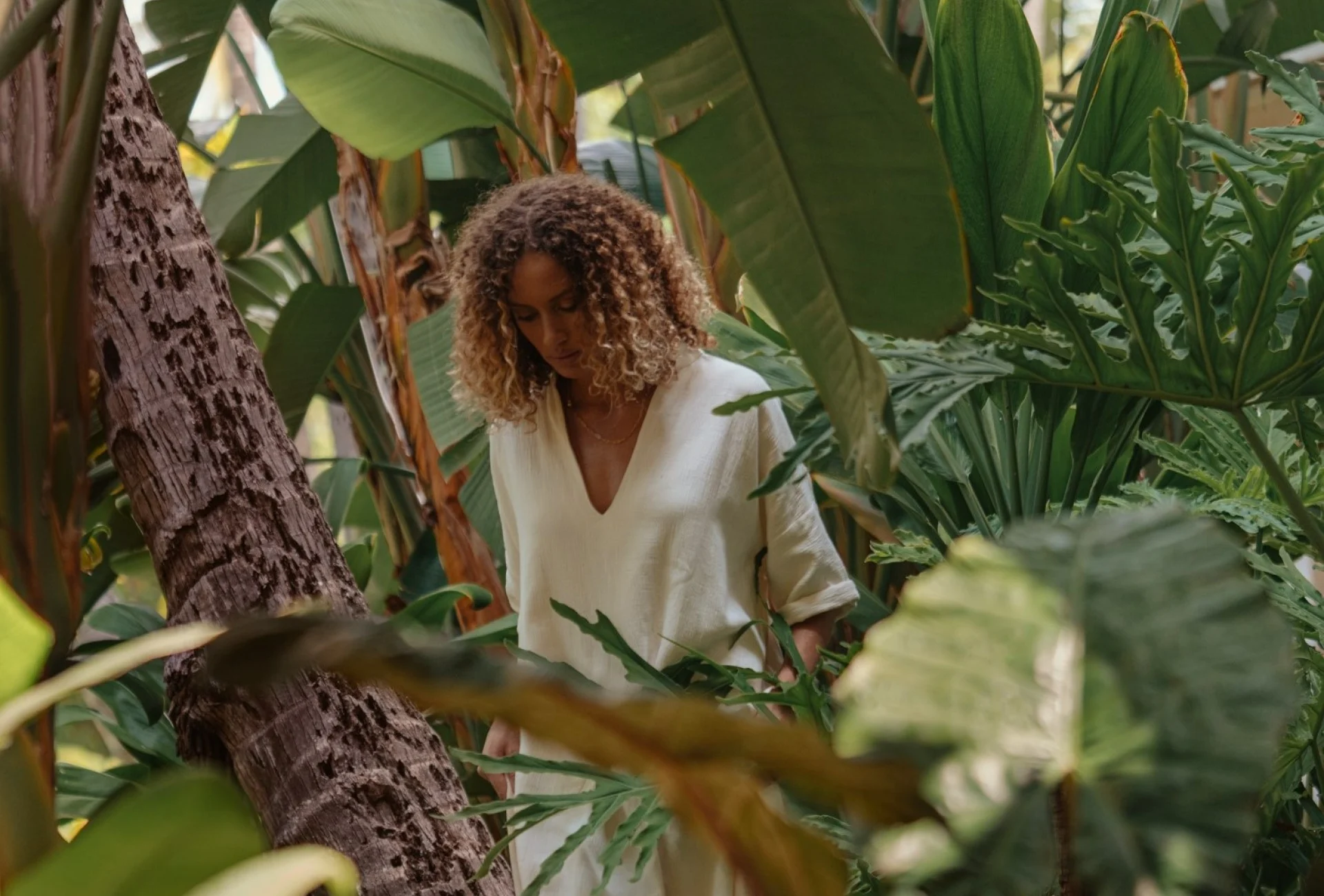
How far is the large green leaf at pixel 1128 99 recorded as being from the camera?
2.81 ft

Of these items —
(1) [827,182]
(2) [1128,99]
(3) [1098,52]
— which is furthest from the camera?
(3) [1098,52]

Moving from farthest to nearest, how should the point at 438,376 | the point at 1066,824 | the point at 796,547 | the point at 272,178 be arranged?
the point at 272,178 → the point at 438,376 → the point at 796,547 → the point at 1066,824

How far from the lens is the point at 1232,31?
1703mm

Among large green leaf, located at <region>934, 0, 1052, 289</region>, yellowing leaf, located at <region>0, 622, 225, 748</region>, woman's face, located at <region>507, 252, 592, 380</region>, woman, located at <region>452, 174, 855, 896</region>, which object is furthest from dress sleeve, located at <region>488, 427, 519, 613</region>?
yellowing leaf, located at <region>0, 622, 225, 748</region>

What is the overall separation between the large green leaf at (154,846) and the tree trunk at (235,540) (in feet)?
1.55

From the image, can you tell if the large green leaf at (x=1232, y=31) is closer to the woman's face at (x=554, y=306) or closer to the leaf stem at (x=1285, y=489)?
the woman's face at (x=554, y=306)

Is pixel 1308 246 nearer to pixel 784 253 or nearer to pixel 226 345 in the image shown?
pixel 784 253

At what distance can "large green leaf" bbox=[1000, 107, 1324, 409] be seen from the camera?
52cm

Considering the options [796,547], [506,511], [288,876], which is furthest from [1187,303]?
[506,511]

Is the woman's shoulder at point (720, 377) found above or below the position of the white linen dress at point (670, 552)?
above

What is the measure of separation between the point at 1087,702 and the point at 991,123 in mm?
785

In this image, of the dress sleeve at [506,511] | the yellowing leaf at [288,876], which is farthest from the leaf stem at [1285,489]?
the dress sleeve at [506,511]

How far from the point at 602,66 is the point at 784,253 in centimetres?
12

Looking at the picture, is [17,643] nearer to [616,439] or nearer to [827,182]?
[827,182]
